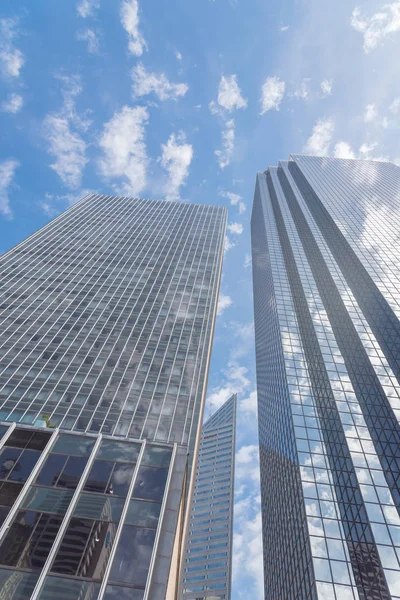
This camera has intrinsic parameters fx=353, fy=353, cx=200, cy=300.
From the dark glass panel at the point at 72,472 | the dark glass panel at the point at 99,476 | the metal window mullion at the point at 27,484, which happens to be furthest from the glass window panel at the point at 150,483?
the metal window mullion at the point at 27,484

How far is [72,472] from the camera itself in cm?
1919

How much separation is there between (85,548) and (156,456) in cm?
586

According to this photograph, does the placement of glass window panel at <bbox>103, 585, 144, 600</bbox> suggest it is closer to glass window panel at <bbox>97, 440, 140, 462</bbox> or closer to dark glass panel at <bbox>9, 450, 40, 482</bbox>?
glass window panel at <bbox>97, 440, 140, 462</bbox>

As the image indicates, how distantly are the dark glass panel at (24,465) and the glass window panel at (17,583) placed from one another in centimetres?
448

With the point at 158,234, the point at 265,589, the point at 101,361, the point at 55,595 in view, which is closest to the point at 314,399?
the point at 101,361

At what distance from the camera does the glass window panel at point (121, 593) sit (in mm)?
14562

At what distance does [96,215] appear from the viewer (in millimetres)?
107188

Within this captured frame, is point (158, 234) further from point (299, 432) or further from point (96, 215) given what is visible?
point (299, 432)

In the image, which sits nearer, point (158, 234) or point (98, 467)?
point (98, 467)

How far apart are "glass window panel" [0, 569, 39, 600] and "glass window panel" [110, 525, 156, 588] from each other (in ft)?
10.6

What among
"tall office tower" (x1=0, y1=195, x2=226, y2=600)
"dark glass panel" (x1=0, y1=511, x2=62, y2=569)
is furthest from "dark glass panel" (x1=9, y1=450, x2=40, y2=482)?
"dark glass panel" (x1=0, y1=511, x2=62, y2=569)

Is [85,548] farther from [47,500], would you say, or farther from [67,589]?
[47,500]

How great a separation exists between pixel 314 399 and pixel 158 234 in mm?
62243

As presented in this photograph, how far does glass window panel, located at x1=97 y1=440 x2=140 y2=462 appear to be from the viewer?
798 inches
